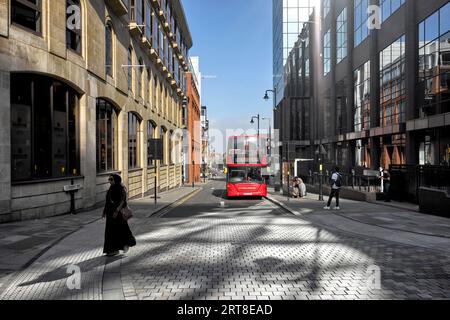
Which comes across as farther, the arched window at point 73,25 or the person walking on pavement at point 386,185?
the person walking on pavement at point 386,185

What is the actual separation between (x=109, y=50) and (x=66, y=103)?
636 centimetres

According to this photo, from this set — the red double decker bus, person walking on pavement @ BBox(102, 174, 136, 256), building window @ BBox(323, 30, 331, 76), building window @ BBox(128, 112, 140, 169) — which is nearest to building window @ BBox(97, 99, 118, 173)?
building window @ BBox(128, 112, 140, 169)

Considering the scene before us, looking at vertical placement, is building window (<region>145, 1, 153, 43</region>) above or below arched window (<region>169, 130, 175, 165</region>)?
above

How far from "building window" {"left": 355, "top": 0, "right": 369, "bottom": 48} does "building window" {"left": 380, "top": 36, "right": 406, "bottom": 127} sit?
4495 millimetres

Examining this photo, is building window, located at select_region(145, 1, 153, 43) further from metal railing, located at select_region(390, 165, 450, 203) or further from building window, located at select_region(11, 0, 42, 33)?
metal railing, located at select_region(390, 165, 450, 203)

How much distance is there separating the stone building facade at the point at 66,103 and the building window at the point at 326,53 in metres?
23.9

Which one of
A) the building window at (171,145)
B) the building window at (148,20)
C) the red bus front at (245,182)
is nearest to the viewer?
the red bus front at (245,182)

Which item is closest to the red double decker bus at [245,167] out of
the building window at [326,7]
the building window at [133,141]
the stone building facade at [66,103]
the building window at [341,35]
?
the building window at [133,141]

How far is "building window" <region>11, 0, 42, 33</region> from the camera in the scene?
431 inches

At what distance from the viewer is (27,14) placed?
1145 cm

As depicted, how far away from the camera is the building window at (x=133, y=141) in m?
21.8

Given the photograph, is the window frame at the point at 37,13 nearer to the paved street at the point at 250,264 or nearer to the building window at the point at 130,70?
the paved street at the point at 250,264
